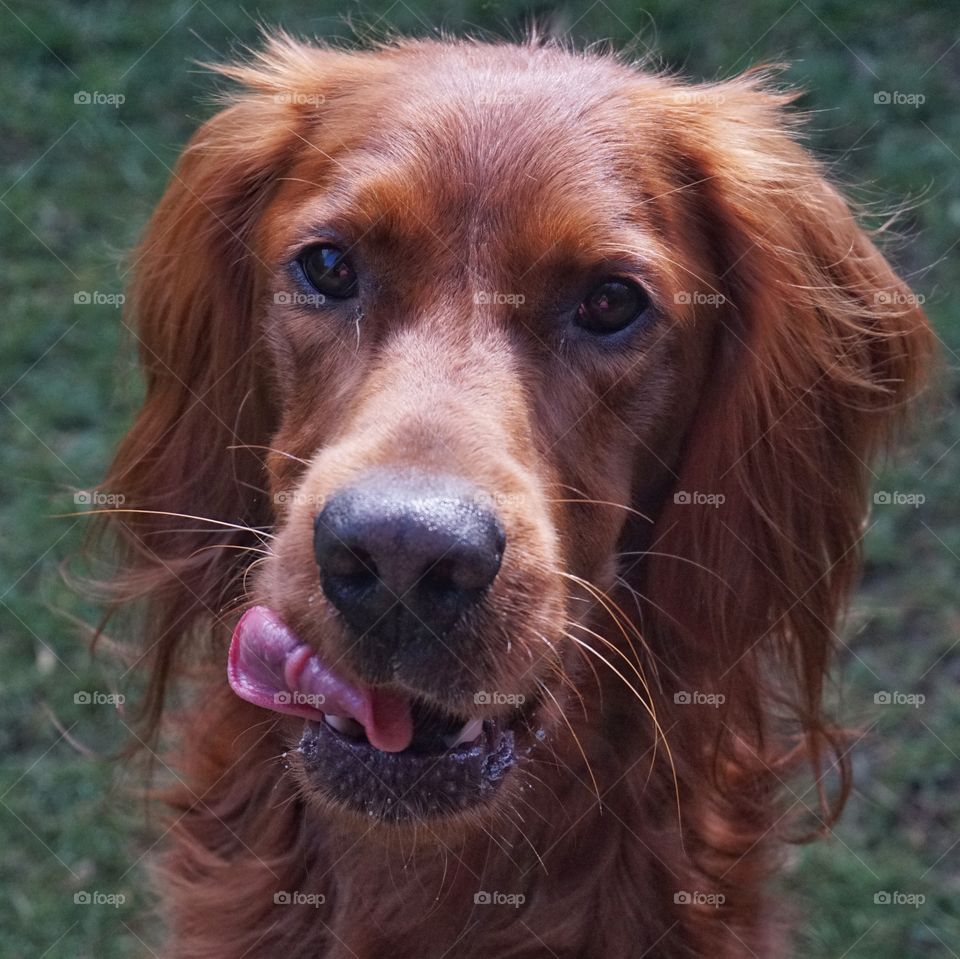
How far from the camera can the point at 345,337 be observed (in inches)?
116

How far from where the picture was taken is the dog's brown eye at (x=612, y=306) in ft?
9.52

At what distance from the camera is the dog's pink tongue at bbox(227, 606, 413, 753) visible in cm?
264

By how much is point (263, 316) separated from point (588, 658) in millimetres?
1103

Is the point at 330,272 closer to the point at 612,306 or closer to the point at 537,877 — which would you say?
the point at 612,306

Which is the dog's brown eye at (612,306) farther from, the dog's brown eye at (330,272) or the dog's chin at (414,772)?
the dog's chin at (414,772)

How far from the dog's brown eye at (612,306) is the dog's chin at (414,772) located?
85 centimetres

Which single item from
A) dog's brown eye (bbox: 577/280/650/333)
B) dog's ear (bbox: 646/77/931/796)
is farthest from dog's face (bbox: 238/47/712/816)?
dog's ear (bbox: 646/77/931/796)

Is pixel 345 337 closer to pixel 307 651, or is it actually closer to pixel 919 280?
pixel 307 651

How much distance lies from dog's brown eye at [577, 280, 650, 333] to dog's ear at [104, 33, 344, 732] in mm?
806

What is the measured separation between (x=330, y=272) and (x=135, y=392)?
1908 mm

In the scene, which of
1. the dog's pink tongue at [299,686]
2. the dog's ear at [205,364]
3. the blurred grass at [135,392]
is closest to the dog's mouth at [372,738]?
the dog's pink tongue at [299,686]

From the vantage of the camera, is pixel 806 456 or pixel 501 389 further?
pixel 806 456

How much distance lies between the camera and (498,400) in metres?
2.75

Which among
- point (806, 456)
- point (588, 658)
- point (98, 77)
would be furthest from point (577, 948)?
point (98, 77)
